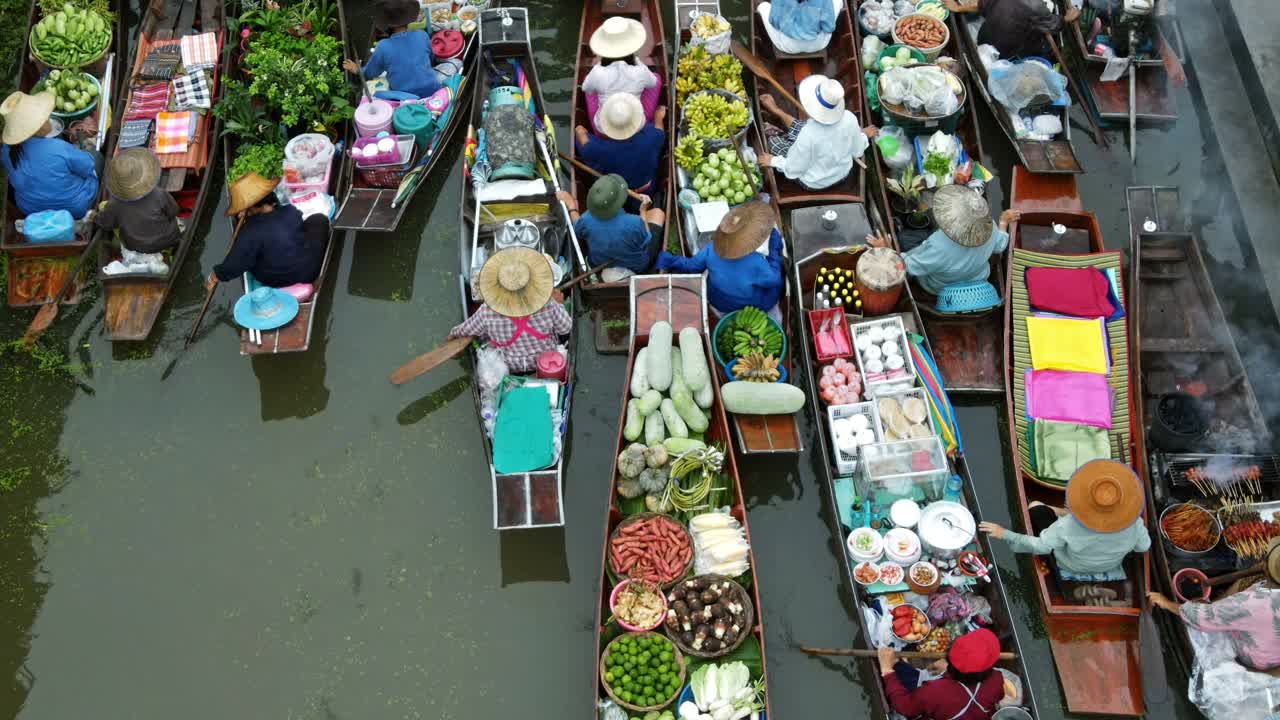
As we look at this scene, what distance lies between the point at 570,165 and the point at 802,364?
11.1 ft

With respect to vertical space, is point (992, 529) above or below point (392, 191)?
below

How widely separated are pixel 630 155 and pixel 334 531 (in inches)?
191

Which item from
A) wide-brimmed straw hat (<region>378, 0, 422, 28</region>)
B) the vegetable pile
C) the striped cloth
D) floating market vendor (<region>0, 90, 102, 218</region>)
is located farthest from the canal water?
wide-brimmed straw hat (<region>378, 0, 422, 28</region>)

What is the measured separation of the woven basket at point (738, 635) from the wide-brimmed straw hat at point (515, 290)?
2.84 metres

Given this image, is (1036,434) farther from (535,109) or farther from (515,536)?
(535,109)

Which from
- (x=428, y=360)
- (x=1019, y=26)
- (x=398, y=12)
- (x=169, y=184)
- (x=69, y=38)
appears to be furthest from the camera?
(x=398, y=12)

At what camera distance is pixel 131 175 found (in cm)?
982

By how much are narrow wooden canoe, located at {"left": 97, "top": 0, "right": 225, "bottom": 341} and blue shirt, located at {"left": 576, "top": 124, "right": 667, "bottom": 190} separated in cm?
452

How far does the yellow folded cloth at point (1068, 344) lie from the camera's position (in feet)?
29.6

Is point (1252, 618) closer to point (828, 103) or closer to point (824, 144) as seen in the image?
point (824, 144)

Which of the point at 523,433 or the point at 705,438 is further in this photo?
the point at 705,438

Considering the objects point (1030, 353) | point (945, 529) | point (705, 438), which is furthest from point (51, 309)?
point (1030, 353)

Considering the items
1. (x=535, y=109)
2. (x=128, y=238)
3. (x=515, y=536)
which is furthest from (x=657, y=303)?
(x=128, y=238)

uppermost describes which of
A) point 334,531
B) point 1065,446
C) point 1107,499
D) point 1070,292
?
point 1107,499
